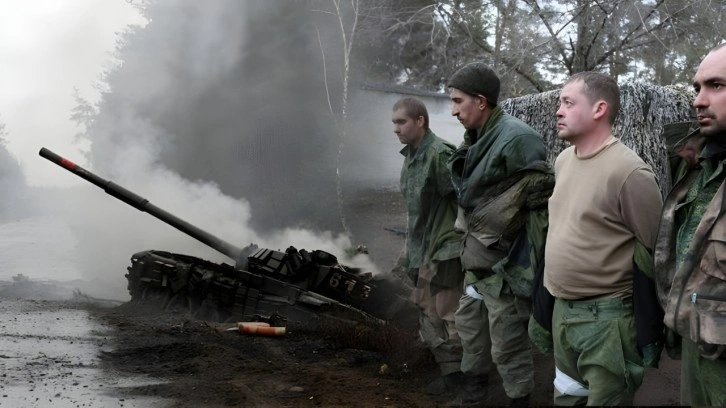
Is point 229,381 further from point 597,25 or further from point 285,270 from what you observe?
point 597,25

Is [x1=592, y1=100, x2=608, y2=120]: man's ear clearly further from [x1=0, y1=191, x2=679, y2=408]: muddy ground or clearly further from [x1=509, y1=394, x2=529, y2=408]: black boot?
[x1=0, y1=191, x2=679, y2=408]: muddy ground

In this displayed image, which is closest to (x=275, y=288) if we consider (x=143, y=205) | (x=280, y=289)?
(x=280, y=289)

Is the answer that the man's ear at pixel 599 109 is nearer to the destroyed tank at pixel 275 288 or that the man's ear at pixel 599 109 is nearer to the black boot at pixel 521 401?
the black boot at pixel 521 401

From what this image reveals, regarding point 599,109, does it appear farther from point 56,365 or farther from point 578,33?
point 578,33

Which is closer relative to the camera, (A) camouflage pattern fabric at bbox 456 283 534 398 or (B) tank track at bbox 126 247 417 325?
(A) camouflage pattern fabric at bbox 456 283 534 398

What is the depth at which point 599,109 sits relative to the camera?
3.00m

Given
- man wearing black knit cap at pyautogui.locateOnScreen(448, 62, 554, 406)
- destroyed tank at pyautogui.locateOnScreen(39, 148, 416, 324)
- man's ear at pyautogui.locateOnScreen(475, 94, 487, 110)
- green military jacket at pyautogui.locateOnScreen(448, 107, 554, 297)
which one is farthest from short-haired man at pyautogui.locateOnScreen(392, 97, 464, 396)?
destroyed tank at pyautogui.locateOnScreen(39, 148, 416, 324)

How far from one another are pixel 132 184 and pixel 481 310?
499 inches

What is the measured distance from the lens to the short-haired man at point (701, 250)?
234cm

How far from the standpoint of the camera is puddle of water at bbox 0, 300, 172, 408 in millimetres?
4727

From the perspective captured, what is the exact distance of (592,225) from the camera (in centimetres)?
292

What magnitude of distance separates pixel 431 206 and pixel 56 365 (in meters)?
3.40

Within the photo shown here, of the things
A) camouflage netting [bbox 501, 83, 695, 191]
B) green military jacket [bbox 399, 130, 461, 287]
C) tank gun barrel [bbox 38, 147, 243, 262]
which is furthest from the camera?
tank gun barrel [bbox 38, 147, 243, 262]

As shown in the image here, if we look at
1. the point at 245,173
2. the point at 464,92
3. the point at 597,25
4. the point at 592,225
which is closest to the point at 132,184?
the point at 245,173
